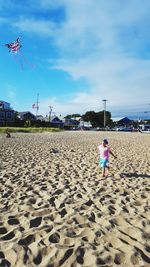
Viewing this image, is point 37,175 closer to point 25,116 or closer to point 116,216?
point 116,216

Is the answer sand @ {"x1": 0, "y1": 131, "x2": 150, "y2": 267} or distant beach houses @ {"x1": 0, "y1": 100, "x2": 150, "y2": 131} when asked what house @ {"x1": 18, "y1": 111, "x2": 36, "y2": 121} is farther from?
sand @ {"x1": 0, "y1": 131, "x2": 150, "y2": 267}

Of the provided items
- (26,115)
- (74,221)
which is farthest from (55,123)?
(74,221)

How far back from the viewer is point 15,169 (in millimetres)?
11906

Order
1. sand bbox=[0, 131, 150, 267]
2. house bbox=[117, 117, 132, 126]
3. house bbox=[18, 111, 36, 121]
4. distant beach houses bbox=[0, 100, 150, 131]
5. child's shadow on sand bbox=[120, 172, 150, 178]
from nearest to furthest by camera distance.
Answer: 1. sand bbox=[0, 131, 150, 267]
2. child's shadow on sand bbox=[120, 172, 150, 178]
3. distant beach houses bbox=[0, 100, 150, 131]
4. house bbox=[18, 111, 36, 121]
5. house bbox=[117, 117, 132, 126]

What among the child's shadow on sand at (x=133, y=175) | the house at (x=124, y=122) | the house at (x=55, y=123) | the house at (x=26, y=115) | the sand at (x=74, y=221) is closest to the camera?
the sand at (x=74, y=221)

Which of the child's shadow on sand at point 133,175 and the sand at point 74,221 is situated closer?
the sand at point 74,221

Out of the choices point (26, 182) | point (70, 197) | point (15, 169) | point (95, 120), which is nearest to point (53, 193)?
point (70, 197)

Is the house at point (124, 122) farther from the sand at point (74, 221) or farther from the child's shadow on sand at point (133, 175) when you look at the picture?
the sand at point (74, 221)

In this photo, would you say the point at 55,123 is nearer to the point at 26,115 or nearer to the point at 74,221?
the point at 26,115

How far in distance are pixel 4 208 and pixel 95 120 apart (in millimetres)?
127615

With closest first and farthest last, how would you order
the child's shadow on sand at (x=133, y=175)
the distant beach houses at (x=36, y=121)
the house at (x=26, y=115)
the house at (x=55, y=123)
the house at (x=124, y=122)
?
the child's shadow on sand at (x=133, y=175)
the distant beach houses at (x=36, y=121)
the house at (x=55, y=123)
the house at (x=26, y=115)
the house at (x=124, y=122)

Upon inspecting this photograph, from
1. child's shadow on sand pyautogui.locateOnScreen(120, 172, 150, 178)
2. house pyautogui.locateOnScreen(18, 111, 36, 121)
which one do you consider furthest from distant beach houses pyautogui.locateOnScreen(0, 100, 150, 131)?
child's shadow on sand pyautogui.locateOnScreen(120, 172, 150, 178)

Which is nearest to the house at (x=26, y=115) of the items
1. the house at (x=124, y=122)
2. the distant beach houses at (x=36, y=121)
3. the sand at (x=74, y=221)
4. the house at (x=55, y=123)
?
the distant beach houses at (x=36, y=121)

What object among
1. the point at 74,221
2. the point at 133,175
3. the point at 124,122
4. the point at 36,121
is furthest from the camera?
the point at 124,122
